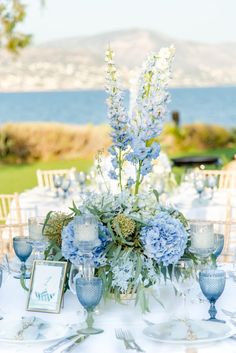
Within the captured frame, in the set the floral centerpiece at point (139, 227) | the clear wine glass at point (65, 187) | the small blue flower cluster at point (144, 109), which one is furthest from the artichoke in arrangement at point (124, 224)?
the clear wine glass at point (65, 187)

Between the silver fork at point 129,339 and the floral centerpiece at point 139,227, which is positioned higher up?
the floral centerpiece at point 139,227

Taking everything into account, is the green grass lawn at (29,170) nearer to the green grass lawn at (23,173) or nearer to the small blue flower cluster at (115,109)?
the green grass lawn at (23,173)

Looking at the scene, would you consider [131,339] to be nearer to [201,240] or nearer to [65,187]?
[201,240]

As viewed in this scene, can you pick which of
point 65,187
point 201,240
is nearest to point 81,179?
point 65,187

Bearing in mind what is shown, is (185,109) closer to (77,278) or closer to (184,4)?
(184,4)

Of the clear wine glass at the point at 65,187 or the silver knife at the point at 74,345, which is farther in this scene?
the clear wine glass at the point at 65,187

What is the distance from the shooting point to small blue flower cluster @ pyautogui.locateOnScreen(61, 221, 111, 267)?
2.90 metres

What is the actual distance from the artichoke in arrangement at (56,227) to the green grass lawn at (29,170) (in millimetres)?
10577

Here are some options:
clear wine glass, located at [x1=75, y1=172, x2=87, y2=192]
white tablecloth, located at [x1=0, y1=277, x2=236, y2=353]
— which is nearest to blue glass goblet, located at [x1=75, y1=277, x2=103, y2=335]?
white tablecloth, located at [x1=0, y1=277, x2=236, y2=353]

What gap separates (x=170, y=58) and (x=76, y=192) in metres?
4.32

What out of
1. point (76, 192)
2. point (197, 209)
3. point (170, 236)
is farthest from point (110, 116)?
point (76, 192)

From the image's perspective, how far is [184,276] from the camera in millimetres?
2854

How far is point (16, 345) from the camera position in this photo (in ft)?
8.57

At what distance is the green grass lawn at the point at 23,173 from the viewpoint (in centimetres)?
1423
